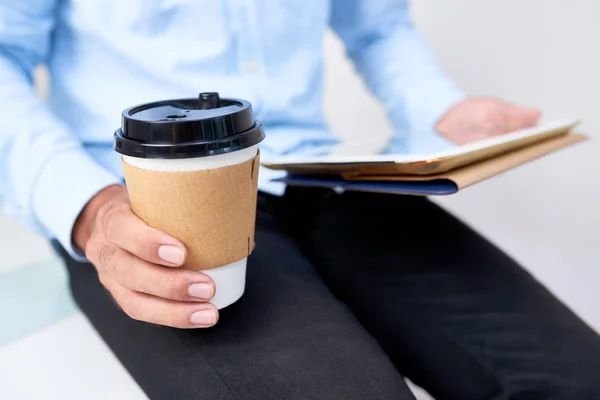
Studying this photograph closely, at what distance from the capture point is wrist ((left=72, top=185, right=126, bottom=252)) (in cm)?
44

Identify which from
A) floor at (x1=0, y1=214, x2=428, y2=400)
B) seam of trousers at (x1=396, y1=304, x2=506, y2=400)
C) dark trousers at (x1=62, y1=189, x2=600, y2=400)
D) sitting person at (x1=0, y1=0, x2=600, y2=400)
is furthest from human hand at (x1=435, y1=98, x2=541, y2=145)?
floor at (x1=0, y1=214, x2=428, y2=400)

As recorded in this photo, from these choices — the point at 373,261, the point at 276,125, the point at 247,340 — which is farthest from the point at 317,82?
the point at 247,340

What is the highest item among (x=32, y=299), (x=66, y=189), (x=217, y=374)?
(x=66, y=189)

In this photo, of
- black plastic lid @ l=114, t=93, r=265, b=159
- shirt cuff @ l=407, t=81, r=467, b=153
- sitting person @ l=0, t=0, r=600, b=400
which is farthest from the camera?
shirt cuff @ l=407, t=81, r=467, b=153

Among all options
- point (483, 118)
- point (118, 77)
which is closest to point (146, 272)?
point (118, 77)

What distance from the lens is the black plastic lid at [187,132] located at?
0.94 ft

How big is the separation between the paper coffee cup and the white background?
65 cm

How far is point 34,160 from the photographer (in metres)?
0.47

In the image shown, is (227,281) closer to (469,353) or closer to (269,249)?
(269,249)

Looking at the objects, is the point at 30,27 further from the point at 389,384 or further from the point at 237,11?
the point at 389,384

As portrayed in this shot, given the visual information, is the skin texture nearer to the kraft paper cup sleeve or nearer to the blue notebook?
the kraft paper cup sleeve

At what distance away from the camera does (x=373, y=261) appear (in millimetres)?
577

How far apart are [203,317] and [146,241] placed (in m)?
0.07

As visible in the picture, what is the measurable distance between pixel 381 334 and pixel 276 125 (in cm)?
30
